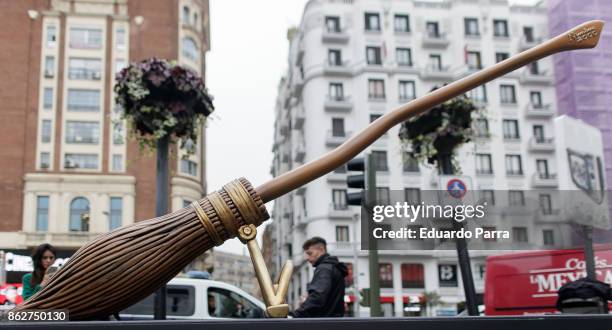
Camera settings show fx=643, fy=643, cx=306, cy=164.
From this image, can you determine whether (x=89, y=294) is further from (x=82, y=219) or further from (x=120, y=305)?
(x=82, y=219)

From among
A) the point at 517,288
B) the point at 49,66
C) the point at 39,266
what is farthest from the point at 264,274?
the point at 49,66

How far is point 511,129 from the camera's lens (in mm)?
48844

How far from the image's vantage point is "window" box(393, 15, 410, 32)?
49562 mm

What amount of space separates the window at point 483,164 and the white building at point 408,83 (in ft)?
0.24

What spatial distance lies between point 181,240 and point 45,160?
45819 mm

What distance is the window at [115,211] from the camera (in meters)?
43.8

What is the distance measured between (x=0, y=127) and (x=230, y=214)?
48418mm

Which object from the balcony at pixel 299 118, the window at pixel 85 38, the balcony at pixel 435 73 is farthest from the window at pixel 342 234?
the window at pixel 85 38

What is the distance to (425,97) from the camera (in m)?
1.90

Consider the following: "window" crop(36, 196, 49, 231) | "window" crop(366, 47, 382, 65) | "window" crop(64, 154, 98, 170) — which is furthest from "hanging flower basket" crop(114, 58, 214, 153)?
"window" crop(366, 47, 382, 65)

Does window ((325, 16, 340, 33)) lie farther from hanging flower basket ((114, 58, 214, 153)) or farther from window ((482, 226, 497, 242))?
window ((482, 226, 497, 242))

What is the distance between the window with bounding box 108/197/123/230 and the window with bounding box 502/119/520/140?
2852 cm

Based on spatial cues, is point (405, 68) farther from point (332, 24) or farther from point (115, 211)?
point (115, 211)

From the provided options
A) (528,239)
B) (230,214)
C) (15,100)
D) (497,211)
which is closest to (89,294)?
(230,214)
